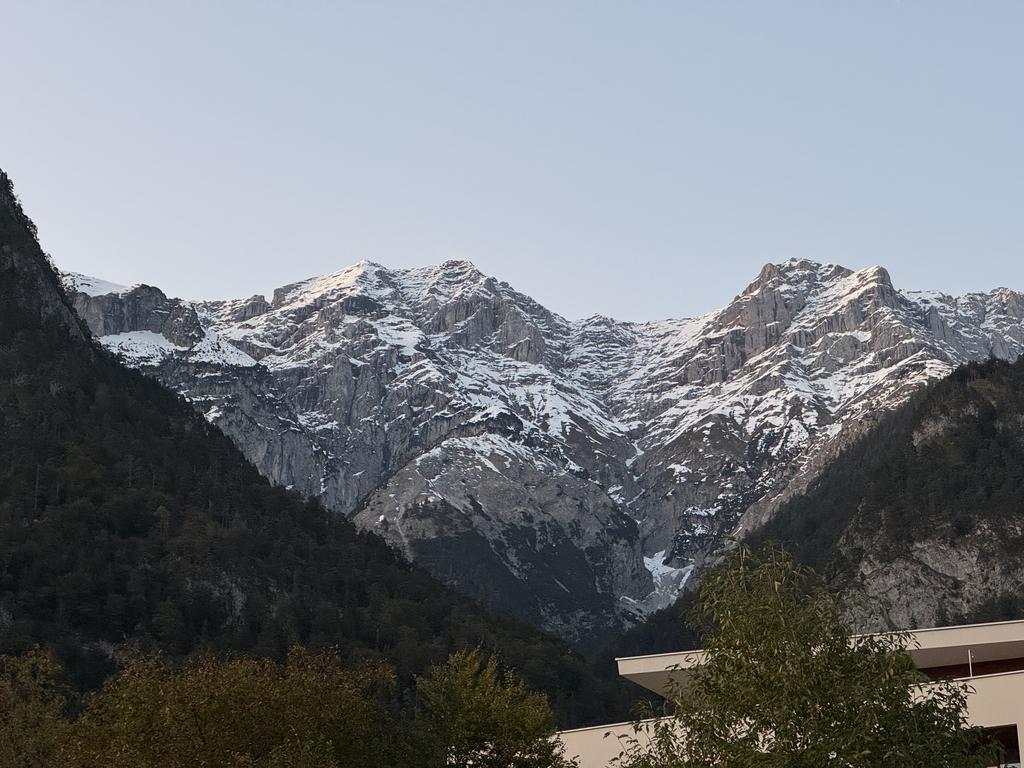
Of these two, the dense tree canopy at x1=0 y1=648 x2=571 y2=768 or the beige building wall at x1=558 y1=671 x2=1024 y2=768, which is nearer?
the dense tree canopy at x1=0 y1=648 x2=571 y2=768

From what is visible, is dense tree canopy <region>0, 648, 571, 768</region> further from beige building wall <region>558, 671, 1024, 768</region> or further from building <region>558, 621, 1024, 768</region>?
beige building wall <region>558, 671, 1024, 768</region>

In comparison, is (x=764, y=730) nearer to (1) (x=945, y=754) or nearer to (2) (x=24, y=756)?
(1) (x=945, y=754)

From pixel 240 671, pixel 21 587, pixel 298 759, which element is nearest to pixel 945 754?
pixel 298 759

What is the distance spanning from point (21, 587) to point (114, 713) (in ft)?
534

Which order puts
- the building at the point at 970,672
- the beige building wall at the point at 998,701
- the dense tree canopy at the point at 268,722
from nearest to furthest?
the dense tree canopy at the point at 268,722 < the beige building wall at the point at 998,701 < the building at the point at 970,672

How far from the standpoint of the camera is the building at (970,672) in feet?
181

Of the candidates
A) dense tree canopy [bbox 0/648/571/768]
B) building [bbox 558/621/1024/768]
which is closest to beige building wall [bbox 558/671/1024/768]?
building [bbox 558/621/1024/768]

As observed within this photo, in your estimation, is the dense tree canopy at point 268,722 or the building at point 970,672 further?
the building at point 970,672

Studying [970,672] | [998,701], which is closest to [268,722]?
[998,701]

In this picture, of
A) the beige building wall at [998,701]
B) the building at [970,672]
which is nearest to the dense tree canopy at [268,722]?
the building at [970,672]

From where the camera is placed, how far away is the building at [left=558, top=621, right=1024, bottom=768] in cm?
5522

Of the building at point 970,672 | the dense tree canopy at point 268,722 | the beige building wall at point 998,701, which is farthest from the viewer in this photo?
the building at point 970,672

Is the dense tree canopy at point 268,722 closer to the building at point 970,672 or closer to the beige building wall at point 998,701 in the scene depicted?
the building at point 970,672

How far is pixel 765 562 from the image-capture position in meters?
38.1
